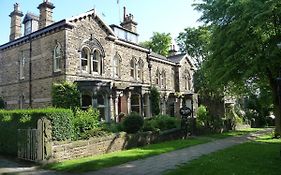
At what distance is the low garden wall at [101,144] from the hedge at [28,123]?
0.57m

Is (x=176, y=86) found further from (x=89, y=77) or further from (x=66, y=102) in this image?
(x=66, y=102)

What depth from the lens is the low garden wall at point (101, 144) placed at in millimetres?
13383

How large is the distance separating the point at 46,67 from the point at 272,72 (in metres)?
15.7

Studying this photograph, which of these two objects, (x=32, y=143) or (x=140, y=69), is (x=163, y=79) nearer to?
(x=140, y=69)

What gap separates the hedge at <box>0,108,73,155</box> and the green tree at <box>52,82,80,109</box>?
12.2 feet

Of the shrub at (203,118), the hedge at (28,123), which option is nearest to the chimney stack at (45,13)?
the hedge at (28,123)

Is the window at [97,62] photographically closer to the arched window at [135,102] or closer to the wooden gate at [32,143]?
the arched window at [135,102]

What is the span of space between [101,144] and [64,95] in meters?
5.53

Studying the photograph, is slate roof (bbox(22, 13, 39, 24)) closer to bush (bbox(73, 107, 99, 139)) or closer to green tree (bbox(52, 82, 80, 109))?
green tree (bbox(52, 82, 80, 109))

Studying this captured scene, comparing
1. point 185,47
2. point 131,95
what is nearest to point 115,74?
point 131,95

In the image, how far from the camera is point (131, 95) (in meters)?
27.7

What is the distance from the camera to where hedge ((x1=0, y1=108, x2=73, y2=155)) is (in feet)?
44.5

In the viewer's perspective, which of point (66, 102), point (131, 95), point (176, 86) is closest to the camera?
point (66, 102)

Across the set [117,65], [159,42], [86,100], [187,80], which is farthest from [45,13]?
[159,42]
